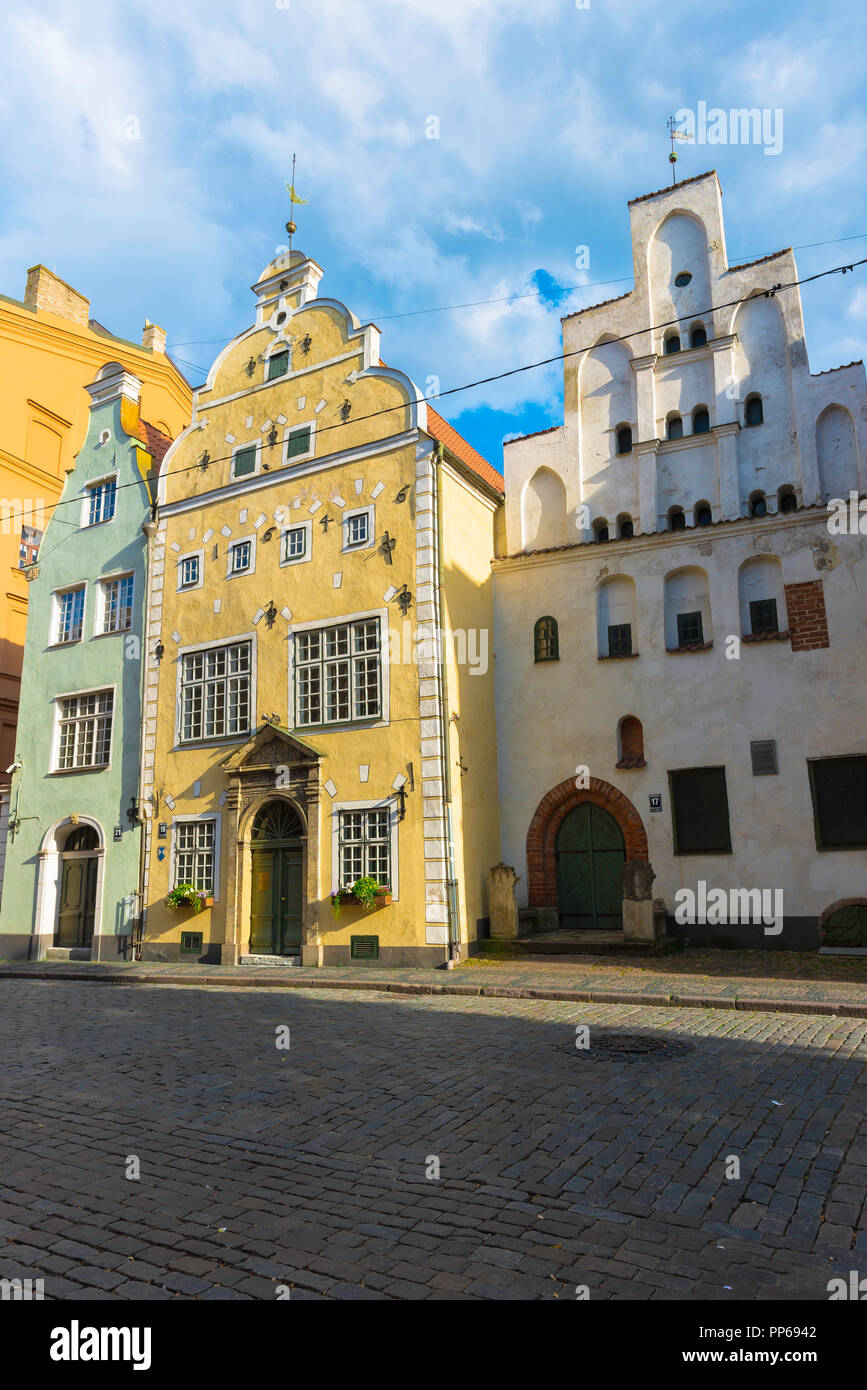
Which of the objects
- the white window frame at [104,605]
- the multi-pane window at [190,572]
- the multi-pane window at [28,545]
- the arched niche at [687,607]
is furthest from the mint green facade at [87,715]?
the arched niche at [687,607]

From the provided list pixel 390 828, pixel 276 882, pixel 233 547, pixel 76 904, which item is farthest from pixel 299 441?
pixel 76 904

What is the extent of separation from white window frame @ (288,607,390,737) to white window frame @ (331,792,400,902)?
1.57 metres

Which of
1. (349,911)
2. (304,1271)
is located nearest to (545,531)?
(349,911)

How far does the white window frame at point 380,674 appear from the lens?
18.1m

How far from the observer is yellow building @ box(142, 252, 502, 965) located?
1761 cm

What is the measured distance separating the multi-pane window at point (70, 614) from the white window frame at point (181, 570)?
390 centimetres

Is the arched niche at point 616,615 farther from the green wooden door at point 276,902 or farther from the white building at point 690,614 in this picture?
the green wooden door at point 276,902

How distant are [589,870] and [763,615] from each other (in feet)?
20.7

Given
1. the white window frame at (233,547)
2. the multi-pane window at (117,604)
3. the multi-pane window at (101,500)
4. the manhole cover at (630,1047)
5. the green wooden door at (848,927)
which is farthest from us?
the multi-pane window at (101,500)

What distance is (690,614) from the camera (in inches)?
720

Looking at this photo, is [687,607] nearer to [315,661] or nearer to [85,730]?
[315,661]

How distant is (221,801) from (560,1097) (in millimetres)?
14202

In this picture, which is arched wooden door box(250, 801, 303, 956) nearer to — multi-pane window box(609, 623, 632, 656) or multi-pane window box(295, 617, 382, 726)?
multi-pane window box(295, 617, 382, 726)

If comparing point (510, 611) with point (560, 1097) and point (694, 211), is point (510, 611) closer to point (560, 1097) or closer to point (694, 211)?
point (694, 211)
